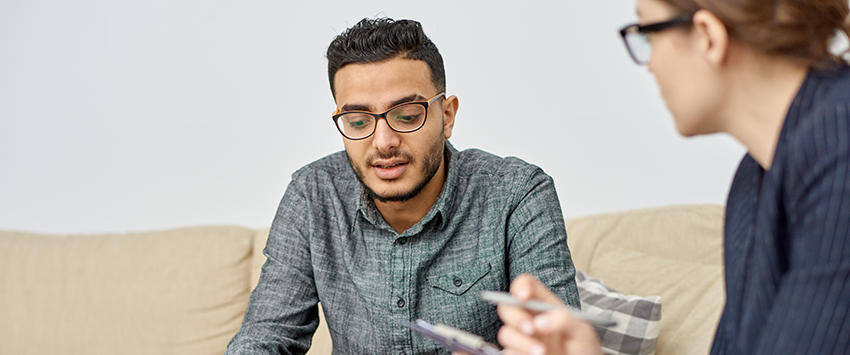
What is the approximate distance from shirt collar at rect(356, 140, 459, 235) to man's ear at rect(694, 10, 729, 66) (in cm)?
79

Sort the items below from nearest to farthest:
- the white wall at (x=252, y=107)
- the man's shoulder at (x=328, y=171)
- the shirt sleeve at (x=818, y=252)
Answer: the shirt sleeve at (x=818, y=252) → the man's shoulder at (x=328, y=171) → the white wall at (x=252, y=107)

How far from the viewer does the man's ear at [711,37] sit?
68 centimetres

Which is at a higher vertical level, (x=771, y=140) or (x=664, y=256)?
(x=771, y=140)

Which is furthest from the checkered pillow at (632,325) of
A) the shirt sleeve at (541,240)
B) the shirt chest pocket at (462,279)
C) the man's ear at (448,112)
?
the man's ear at (448,112)

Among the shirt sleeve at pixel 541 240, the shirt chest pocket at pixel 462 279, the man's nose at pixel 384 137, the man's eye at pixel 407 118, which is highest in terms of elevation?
the man's eye at pixel 407 118

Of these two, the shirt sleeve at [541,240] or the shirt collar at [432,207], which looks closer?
the shirt sleeve at [541,240]

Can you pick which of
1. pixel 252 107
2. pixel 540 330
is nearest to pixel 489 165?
pixel 540 330

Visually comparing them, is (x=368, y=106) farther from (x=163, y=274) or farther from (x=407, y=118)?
(x=163, y=274)

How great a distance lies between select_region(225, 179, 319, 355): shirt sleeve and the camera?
141 centimetres

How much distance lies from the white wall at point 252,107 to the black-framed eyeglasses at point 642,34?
1587 mm

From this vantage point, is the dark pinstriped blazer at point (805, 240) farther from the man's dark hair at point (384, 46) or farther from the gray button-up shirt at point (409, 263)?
the man's dark hair at point (384, 46)

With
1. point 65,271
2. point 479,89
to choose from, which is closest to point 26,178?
point 65,271

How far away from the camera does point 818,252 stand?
60 cm

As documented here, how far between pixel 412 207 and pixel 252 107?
1223mm
